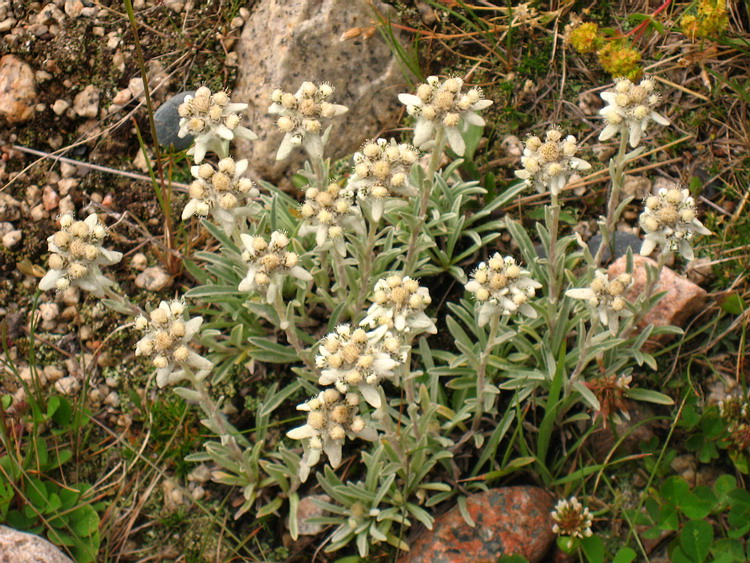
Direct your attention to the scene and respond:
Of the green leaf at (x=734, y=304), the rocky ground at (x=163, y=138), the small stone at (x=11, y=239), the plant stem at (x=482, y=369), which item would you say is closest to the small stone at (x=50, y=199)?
the rocky ground at (x=163, y=138)

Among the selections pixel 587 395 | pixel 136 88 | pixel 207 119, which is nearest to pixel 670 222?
pixel 587 395

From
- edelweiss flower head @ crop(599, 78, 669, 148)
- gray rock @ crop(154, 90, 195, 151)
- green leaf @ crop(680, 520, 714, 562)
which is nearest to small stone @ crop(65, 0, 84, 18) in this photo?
gray rock @ crop(154, 90, 195, 151)

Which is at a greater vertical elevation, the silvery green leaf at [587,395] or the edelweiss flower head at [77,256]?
the edelweiss flower head at [77,256]

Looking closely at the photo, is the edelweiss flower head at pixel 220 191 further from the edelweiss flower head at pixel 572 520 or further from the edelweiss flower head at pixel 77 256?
the edelweiss flower head at pixel 572 520

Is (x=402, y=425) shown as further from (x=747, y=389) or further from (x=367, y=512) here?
(x=747, y=389)

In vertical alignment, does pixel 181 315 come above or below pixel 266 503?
above

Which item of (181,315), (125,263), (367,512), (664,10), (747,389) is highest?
(181,315)

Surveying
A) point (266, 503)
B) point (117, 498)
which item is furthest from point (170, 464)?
point (266, 503)
